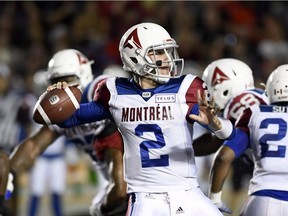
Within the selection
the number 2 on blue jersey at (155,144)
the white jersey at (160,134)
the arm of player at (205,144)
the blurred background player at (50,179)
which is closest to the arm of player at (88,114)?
the white jersey at (160,134)

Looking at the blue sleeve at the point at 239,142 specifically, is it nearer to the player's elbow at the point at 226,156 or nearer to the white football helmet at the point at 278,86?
the player's elbow at the point at 226,156

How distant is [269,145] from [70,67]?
1720 mm

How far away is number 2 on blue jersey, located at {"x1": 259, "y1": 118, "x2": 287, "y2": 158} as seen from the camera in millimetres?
4473

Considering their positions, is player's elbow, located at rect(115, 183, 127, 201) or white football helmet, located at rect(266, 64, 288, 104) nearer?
white football helmet, located at rect(266, 64, 288, 104)

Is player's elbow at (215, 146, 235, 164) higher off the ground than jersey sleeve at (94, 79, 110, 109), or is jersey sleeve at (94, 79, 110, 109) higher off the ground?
jersey sleeve at (94, 79, 110, 109)

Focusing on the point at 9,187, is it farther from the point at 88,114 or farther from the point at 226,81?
the point at 226,81

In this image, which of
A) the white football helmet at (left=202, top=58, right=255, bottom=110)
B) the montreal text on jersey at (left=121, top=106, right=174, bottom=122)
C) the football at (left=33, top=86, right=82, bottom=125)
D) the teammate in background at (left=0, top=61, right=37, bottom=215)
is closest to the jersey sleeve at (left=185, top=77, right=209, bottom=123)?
the montreal text on jersey at (left=121, top=106, right=174, bottom=122)

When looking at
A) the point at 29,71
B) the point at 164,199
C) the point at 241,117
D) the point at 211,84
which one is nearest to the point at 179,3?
the point at 29,71

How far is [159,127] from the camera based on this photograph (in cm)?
412

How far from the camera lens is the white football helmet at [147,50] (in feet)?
13.9

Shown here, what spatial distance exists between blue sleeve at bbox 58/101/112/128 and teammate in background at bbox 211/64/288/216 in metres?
0.77

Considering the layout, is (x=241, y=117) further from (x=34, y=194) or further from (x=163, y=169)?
(x=34, y=194)

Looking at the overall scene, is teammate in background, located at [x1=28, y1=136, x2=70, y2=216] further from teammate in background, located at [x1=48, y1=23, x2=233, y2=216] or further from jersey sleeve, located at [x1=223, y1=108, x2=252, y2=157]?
teammate in background, located at [x1=48, y1=23, x2=233, y2=216]

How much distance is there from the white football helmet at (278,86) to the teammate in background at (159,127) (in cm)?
50
